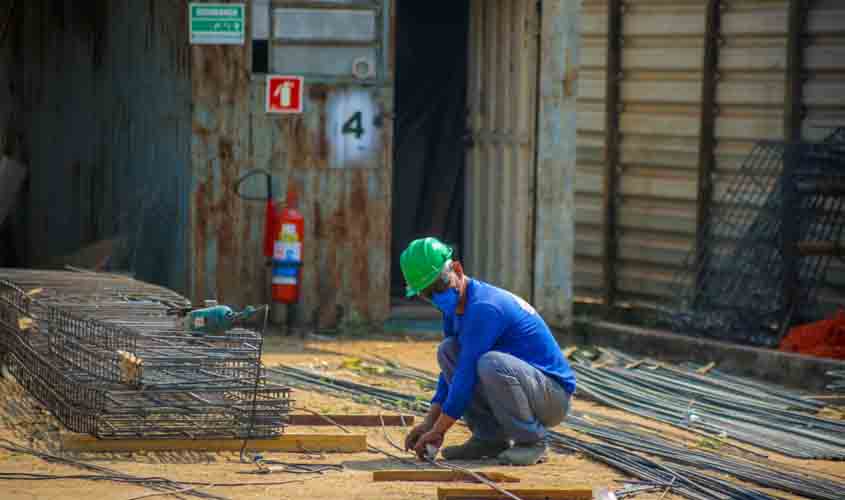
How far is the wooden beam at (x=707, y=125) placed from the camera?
13844 mm

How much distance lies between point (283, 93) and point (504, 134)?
7.02ft

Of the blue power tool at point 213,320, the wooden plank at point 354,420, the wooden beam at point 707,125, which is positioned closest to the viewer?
the blue power tool at point 213,320

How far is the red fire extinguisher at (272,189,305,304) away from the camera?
42.6 ft

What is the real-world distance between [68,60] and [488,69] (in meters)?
A: 5.03

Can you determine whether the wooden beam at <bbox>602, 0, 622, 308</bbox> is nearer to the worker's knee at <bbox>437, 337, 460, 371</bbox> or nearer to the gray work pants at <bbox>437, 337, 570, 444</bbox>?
the gray work pants at <bbox>437, 337, 570, 444</bbox>

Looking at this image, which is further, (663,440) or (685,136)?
(685,136)

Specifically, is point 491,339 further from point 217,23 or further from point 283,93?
point 217,23

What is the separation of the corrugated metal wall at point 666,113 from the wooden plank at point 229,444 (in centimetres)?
636

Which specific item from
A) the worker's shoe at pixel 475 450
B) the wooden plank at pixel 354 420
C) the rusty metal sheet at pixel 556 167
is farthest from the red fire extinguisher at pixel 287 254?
the worker's shoe at pixel 475 450

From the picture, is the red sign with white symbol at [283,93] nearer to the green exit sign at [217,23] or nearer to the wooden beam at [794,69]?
the green exit sign at [217,23]

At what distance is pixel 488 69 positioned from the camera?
13.8 meters

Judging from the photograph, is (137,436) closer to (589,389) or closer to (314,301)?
(589,389)

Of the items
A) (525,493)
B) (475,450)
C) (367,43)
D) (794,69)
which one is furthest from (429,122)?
(525,493)

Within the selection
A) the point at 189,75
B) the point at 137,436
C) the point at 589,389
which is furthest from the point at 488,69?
the point at 137,436
